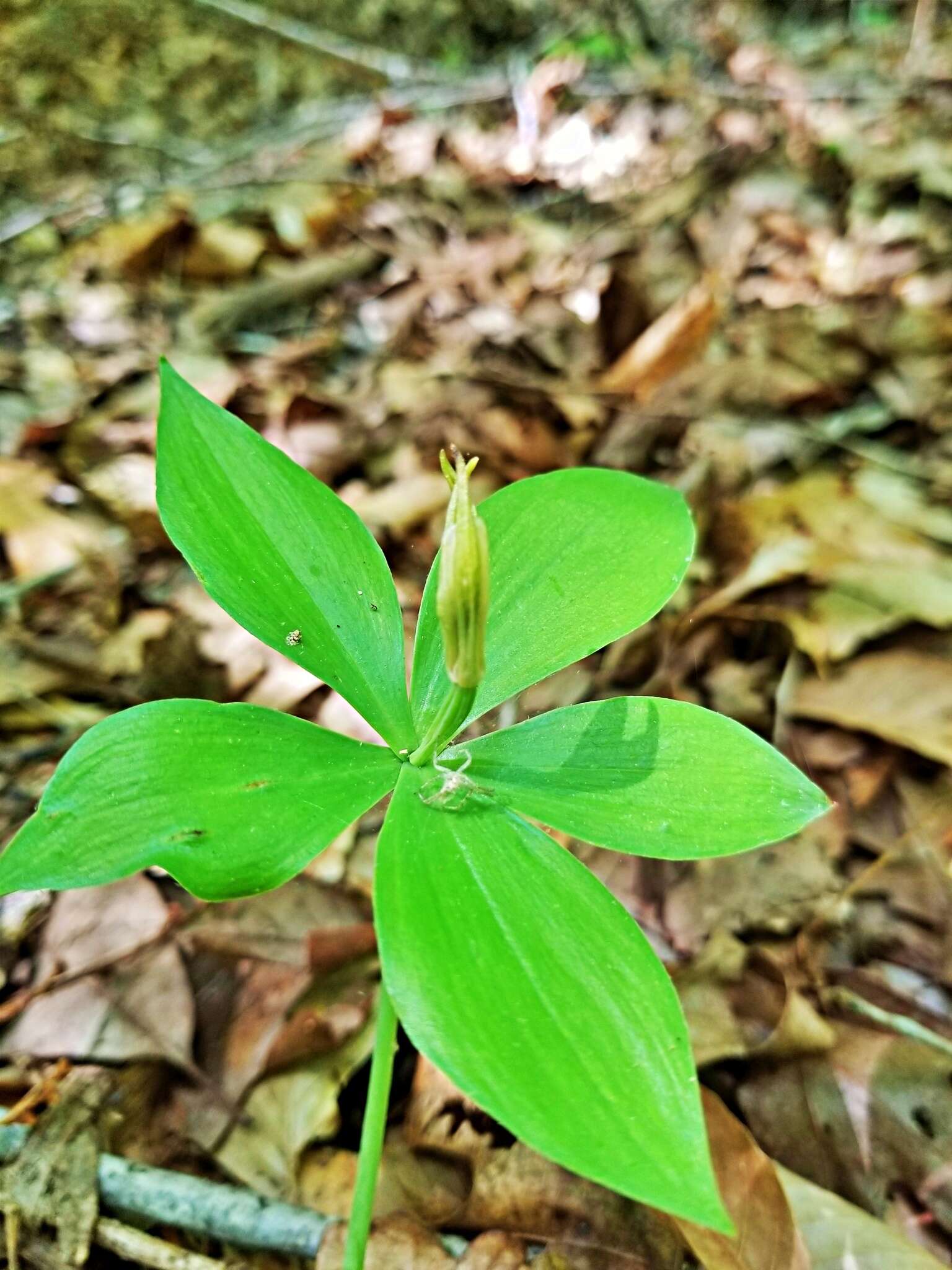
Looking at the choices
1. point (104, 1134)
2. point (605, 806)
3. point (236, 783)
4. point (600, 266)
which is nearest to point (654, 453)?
point (600, 266)

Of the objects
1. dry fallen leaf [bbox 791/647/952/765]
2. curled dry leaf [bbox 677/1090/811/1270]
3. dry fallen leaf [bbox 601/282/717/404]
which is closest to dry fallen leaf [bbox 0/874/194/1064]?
curled dry leaf [bbox 677/1090/811/1270]

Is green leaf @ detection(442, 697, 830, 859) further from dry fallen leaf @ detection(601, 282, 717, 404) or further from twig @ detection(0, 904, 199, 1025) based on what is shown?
dry fallen leaf @ detection(601, 282, 717, 404)

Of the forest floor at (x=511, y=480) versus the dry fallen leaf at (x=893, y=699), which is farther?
the dry fallen leaf at (x=893, y=699)

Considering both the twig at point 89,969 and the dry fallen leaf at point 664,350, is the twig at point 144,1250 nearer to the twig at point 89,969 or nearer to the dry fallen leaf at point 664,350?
the twig at point 89,969

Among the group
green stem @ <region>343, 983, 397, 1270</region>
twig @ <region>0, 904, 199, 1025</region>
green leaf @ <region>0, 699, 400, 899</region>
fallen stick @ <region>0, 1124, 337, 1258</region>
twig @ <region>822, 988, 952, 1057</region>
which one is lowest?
twig @ <region>822, 988, 952, 1057</region>

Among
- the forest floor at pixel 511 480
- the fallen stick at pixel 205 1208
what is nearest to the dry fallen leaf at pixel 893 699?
the forest floor at pixel 511 480

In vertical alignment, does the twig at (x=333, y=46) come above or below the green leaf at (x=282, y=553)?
above
